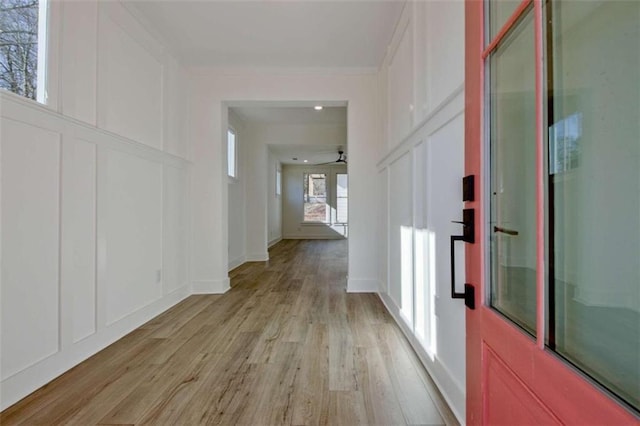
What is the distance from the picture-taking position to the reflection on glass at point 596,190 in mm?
541

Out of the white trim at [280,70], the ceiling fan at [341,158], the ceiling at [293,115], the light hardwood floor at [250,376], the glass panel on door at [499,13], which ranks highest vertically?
the ceiling at [293,115]

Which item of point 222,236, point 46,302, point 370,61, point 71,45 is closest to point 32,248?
point 46,302

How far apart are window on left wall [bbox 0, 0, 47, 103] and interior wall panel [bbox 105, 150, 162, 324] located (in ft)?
2.21

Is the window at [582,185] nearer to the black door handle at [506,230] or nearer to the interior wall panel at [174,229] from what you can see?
the black door handle at [506,230]

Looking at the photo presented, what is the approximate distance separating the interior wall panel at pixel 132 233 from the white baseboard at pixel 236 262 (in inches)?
86.2

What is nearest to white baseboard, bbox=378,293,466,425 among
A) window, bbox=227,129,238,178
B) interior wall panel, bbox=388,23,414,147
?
interior wall panel, bbox=388,23,414,147

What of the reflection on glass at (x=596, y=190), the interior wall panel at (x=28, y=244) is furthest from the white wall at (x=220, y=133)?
the reflection on glass at (x=596, y=190)

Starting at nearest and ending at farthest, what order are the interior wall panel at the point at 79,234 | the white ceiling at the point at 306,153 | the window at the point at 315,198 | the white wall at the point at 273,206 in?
the interior wall panel at the point at 79,234 → the white ceiling at the point at 306,153 → the white wall at the point at 273,206 → the window at the point at 315,198

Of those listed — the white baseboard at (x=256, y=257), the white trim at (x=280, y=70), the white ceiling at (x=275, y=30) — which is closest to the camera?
the white ceiling at (x=275, y=30)

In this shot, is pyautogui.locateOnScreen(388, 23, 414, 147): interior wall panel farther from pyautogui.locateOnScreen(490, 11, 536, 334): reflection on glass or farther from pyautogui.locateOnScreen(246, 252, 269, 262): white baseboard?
pyautogui.locateOnScreen(246, 252, 269, 262): white baseboard

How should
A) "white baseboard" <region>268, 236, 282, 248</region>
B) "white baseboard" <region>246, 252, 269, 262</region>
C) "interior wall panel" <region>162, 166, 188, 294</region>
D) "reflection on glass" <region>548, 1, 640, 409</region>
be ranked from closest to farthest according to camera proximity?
"reflection on glass" <region>548, 1, 640, 409</region> < "interior wall panel" <region>162, 166, 188, 294</region> < "white baseboard" <region>246, 252, 269, 262</region> < "white baseboard" <region>268, 236, 282, 248</region>

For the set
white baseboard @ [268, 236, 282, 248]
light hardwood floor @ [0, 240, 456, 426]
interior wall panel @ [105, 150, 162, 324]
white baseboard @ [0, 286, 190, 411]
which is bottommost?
light hardwood floor @ [0, 240, 456, 426]

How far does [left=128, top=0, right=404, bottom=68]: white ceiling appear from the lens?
2568 mm

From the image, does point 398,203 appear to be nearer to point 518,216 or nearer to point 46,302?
point 518,216
